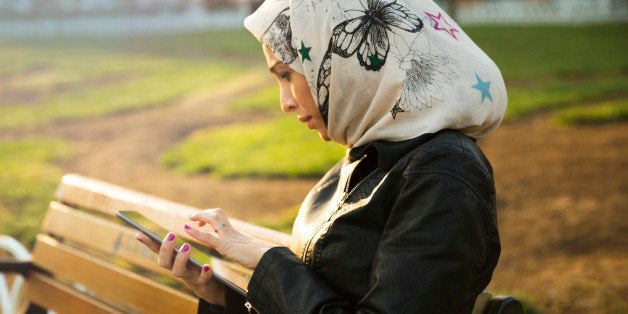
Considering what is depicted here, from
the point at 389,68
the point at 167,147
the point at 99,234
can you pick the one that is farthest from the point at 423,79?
the point at 167,147

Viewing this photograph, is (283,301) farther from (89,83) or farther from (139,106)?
(89,83)

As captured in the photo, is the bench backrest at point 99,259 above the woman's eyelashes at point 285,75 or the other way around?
the other way around

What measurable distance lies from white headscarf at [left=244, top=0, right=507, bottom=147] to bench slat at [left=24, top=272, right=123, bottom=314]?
1.35 meters

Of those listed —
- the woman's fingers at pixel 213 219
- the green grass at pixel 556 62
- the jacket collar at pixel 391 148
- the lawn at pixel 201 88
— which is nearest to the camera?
the jacket collar at pixel 391 148

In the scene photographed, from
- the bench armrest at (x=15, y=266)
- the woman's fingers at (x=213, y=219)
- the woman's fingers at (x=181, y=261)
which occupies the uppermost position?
the woman's fingers at (x=213, y=219)

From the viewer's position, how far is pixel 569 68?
10.8 m

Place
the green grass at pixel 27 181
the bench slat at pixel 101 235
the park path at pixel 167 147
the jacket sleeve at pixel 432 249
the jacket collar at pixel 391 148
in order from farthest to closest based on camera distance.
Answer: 1. the park path at pixel 167 147
2. the green grass at pixel 27 181
3. the bench slat at pixel 101 235
4. the jacket collar at pixel 391 148
5. the jacket sleeve at pixel 432 249

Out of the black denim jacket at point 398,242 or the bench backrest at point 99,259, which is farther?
the bench backrest at point 99,259

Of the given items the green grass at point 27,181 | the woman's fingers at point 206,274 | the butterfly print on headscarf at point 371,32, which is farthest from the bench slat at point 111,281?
the green grass at point 27,181

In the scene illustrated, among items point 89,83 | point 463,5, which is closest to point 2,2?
point 89,83

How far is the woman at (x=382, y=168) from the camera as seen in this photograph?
180cm

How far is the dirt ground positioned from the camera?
15.6 feet

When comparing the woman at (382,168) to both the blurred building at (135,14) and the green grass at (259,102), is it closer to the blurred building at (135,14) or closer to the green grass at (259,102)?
the green grass at (259,102)

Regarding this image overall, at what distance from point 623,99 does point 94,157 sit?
572 cm
